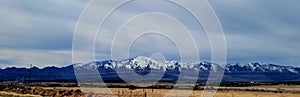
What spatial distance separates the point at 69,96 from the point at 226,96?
106 ft

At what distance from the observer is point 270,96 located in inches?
3994

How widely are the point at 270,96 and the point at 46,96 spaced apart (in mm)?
48180

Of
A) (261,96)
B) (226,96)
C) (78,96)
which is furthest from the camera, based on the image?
(261,96)

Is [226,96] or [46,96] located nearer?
[46,96]

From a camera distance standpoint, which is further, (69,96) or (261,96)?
(261,96)

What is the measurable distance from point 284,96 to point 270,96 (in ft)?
12.3

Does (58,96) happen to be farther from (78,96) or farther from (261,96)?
(261,96)

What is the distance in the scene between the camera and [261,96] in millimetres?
101812

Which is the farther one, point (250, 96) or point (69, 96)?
point (250, 96)

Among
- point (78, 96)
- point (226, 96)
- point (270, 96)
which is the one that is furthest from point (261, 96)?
point (78, 96)

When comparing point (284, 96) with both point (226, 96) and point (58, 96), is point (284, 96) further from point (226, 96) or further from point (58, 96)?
point (58, 96)

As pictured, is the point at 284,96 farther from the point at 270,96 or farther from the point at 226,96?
the point at 226,96

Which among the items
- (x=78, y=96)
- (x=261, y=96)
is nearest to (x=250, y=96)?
(x=261, y=96)

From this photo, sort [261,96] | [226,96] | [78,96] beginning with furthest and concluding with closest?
1. [261,96]
2. [226,96]
3. [78,96]
